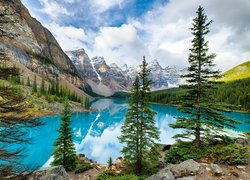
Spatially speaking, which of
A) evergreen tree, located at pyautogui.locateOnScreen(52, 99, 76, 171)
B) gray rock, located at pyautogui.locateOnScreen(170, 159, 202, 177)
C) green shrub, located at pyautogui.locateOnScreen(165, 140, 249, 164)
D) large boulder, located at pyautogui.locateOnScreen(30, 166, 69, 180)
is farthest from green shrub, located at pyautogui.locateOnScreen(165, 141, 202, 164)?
evergreen tree, located at pyautogui.locateOnScreen(52, 99, 76, 171)

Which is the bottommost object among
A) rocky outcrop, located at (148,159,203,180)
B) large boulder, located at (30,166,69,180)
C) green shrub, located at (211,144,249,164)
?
large boulder, located at (30,166,69,180)

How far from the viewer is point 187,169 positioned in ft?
33.0

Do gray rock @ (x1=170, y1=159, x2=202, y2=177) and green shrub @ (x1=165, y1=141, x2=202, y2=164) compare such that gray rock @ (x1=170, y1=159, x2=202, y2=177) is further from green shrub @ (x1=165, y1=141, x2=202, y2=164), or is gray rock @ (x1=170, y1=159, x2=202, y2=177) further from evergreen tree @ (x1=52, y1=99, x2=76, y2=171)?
evergreen tree @ (x1=52, y1=99, x2=76, y2=171)

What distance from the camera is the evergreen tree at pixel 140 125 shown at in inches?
634

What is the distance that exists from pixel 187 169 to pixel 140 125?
6661 mm

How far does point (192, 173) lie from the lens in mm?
9734

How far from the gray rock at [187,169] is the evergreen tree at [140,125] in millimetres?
5539

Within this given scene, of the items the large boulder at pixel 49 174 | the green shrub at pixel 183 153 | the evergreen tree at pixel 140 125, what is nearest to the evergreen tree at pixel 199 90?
the green shrub at pixel 183 153

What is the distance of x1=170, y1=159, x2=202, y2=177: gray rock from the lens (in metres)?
9.84

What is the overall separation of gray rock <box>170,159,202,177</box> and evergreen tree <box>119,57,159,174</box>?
554cm

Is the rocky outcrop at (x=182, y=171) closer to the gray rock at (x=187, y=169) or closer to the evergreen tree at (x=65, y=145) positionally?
the gray rock at (x=187, y=169)

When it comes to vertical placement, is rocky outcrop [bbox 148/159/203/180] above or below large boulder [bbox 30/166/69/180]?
above

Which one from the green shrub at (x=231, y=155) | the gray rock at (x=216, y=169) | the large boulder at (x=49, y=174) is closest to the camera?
the gray rock at (x=216, y=169)

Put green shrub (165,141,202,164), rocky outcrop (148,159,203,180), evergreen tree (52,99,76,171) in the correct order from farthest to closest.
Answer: evergreen tree (52,99,76,171), green shrub (165,141,202,164), rocky outcrop (148,159,203,180)
